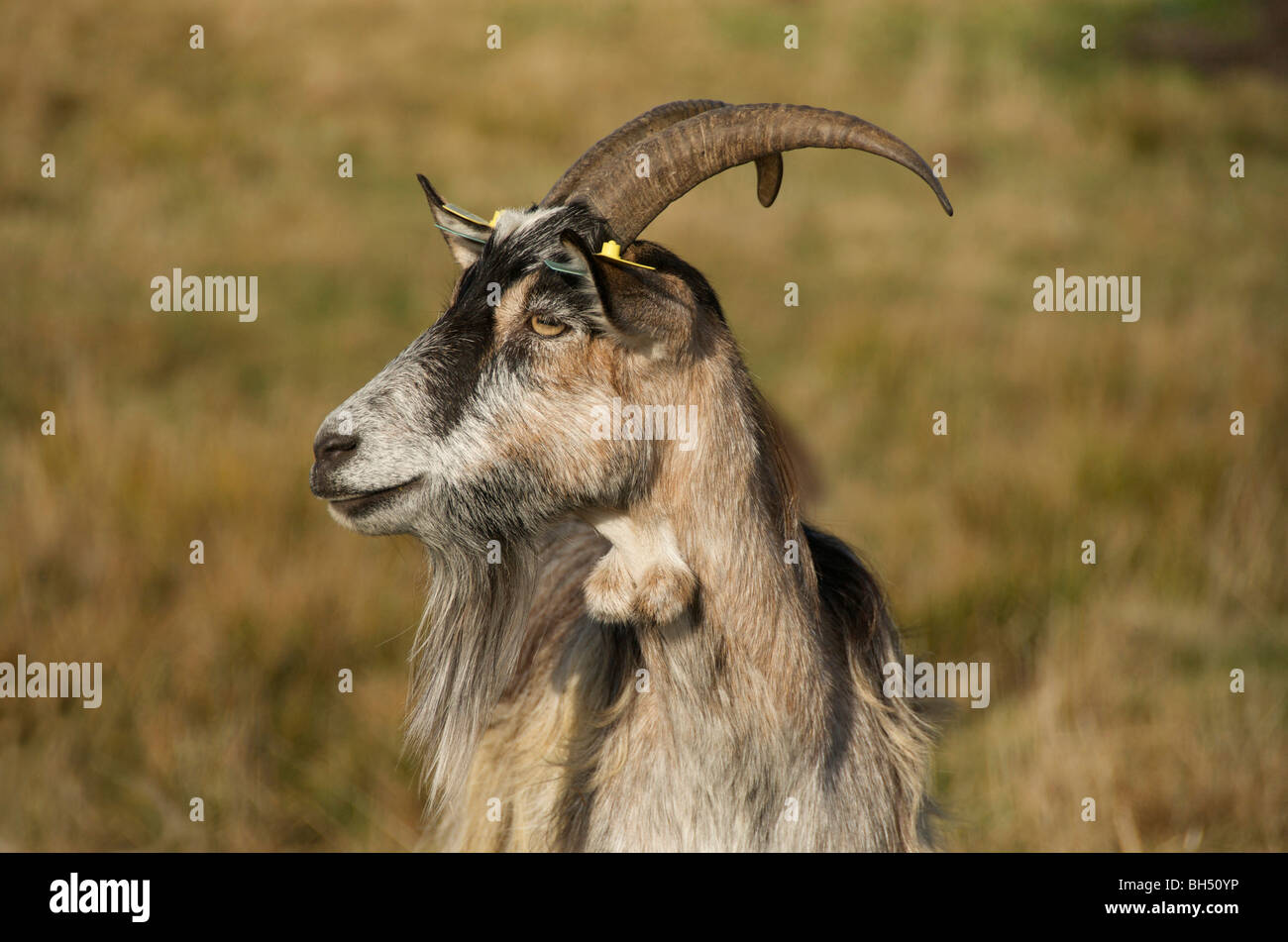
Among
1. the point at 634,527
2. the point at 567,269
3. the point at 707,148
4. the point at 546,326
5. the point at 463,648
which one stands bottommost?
the point at 463,648

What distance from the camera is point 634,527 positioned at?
3412mm

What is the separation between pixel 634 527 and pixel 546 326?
0.59 m

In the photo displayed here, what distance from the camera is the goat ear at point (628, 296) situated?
10.0 feet

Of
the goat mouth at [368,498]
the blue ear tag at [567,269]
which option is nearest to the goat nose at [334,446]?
the goat mouth at [368,498]

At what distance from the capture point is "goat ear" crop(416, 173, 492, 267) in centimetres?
362

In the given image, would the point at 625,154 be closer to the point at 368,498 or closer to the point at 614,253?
the point at 614,253

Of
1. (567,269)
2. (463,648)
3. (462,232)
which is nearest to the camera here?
(567,269)

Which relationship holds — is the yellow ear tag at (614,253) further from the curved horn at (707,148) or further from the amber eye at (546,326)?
the amber eye at (546,326)

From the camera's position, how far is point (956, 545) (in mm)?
9062

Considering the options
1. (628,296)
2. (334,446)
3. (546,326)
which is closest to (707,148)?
(628,296)

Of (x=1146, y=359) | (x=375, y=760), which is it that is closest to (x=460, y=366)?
(x=375, y=760)

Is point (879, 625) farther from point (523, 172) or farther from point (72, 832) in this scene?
point (523, 172)

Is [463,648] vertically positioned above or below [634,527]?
below
